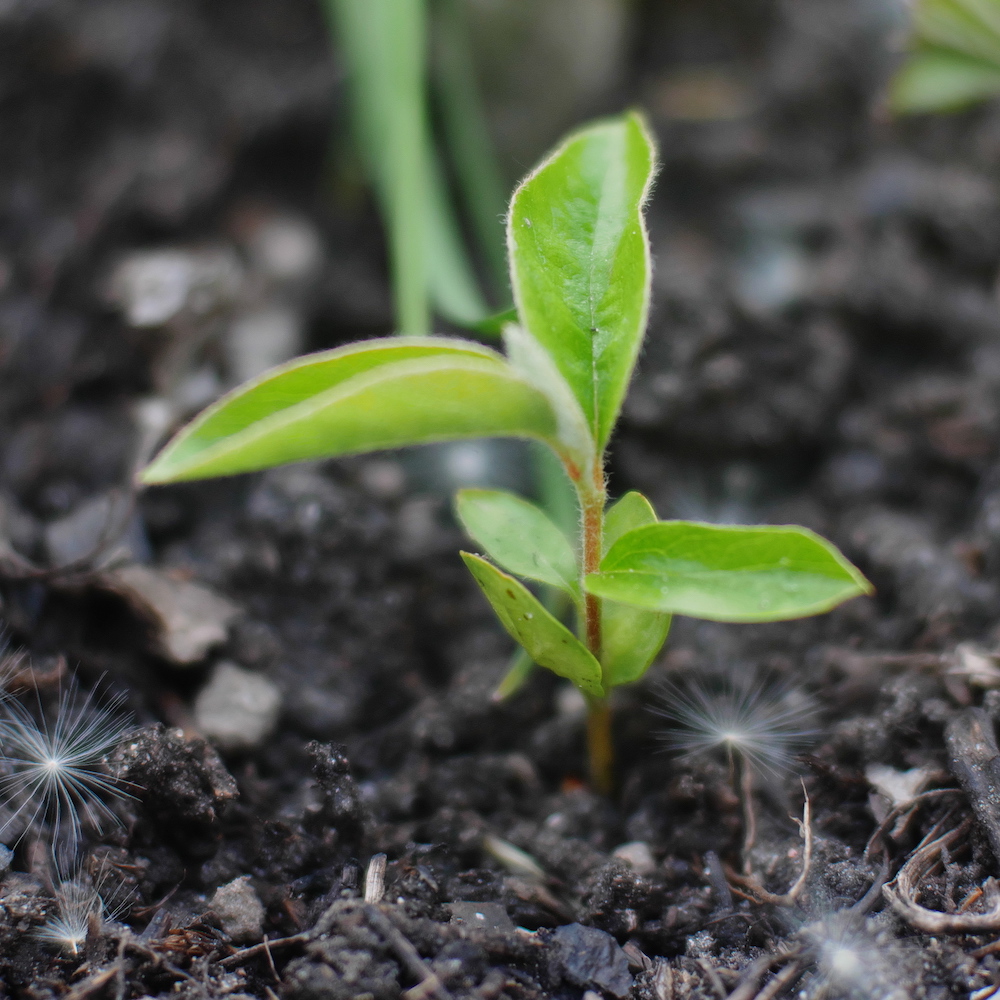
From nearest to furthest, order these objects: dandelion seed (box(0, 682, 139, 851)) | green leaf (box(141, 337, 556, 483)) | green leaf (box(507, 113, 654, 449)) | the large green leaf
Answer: green leaf (box(141, 337, 556, 483)) < green leaf (box(507, 113, 654, 449)) < dandelion seed (box(0, 682, 139, 851)) < the large green leaf

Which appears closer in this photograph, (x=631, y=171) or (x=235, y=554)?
(x=631, y=171)

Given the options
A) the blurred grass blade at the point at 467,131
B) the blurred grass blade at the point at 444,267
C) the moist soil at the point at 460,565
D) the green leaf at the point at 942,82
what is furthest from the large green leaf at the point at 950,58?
the blurred grass blade at the point at 444,267

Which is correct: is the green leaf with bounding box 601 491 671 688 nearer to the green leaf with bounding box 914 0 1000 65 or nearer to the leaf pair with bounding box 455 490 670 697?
the leaf pair with bounding box 455 490 670 697

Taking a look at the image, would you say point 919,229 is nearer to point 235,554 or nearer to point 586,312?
point 586,312

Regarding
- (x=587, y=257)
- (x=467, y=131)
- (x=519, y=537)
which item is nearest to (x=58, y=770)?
(x=519, y=537)

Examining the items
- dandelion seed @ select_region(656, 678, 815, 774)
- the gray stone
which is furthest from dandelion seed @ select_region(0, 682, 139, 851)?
dandelion seed @ select_region(656, 678, 815, 774)

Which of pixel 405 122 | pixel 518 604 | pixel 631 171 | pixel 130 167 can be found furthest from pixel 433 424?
pixel 130 167
